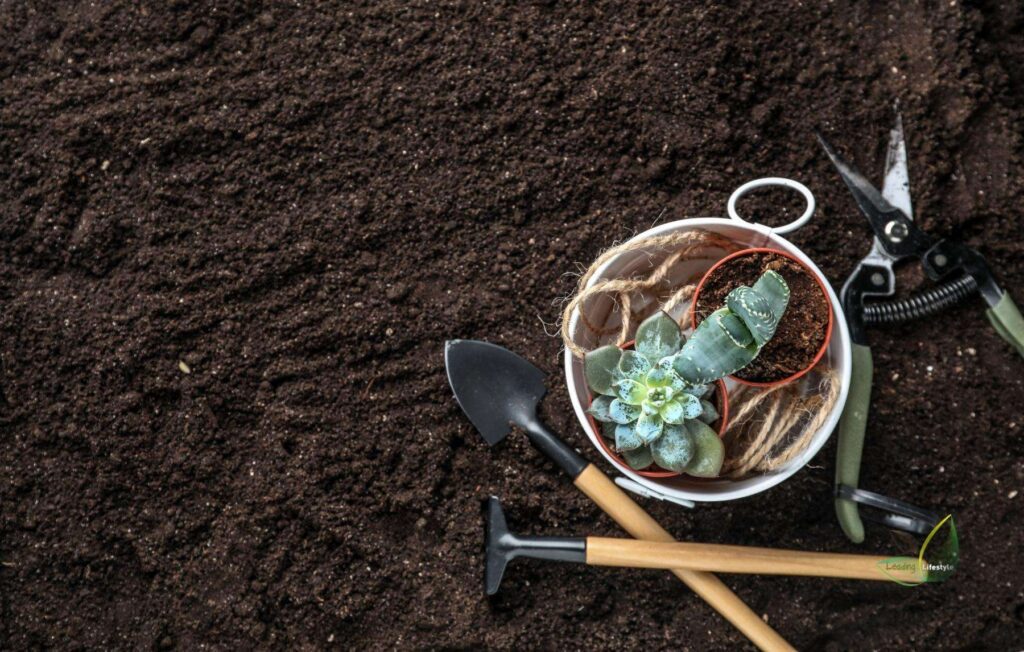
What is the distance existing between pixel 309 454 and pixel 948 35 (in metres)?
1.03

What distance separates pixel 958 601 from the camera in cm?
116

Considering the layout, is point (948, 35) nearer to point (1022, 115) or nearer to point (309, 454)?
point (1022, 115)

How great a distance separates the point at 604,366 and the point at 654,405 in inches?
3.0

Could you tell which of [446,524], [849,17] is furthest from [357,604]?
[849,17]

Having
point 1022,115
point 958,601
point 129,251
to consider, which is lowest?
point 958,601

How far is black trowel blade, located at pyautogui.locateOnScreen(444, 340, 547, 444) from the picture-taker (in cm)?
117

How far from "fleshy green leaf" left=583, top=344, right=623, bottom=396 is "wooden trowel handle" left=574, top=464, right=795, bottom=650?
0.84ft

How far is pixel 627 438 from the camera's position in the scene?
0.87 metres

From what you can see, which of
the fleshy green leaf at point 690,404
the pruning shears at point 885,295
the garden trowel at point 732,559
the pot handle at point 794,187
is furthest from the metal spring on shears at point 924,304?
the fleshy green leaf at point 690,404

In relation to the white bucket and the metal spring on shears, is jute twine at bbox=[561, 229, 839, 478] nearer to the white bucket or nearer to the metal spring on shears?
the white bucket

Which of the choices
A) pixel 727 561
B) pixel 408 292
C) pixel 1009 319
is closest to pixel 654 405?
pixel 727 561

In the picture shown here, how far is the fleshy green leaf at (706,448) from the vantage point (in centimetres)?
89

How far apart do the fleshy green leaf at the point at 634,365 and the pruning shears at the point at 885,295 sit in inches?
15.4

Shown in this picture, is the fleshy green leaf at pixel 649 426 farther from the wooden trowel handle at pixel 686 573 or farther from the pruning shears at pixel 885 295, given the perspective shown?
the pruning shears at pixel 885 295
